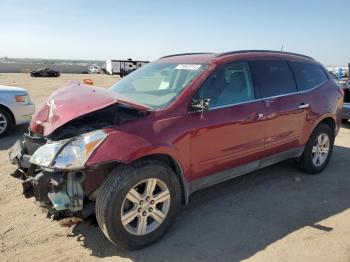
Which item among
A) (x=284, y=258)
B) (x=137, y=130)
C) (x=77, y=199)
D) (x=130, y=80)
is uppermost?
(x=130, y=80)

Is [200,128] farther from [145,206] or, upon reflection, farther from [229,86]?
[145,206]

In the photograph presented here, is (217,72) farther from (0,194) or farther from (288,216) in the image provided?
(0,194)

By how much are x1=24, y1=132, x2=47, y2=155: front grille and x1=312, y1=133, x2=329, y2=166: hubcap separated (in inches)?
151

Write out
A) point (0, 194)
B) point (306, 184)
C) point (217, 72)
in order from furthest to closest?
1. point (306, 184)
2. point (0, 194)
3. point (217, 72)

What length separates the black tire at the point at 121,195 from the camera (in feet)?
10.5

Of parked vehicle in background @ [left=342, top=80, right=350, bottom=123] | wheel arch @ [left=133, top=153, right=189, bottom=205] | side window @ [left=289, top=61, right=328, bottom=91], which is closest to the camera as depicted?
wheel arch @ [left=133, top=153, right=189, bottom=205]

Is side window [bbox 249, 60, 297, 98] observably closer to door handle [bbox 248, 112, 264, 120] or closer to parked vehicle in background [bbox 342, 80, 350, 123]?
door handle [bbox 248, 112, 264, 120]

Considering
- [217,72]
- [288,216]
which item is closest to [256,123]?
[217,72]

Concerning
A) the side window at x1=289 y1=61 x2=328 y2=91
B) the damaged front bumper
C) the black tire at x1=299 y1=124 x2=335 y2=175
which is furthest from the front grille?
the black tire at x1=299 y1=124 x2=335 y2=175

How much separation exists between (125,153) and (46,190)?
772 mm

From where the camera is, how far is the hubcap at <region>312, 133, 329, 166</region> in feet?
18.2

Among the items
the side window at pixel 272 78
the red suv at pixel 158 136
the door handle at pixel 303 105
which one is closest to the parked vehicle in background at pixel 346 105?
the red suv at pixel 158 136

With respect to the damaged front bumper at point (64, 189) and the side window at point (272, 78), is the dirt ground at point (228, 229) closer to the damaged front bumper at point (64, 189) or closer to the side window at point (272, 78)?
the damaged front bumper at point (64, 189)

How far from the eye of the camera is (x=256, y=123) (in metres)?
4.39
